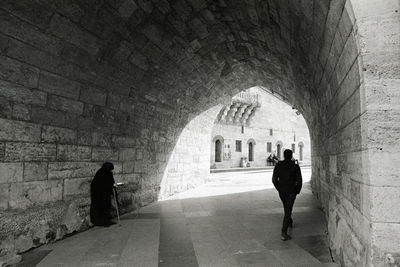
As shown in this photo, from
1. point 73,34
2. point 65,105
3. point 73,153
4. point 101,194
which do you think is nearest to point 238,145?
point 101,194

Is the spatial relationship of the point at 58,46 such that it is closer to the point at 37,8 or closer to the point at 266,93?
the point at 37,8

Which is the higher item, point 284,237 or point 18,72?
point 18,72

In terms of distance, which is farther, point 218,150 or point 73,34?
point 218,150

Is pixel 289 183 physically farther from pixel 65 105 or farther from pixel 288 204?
pixel 65 105

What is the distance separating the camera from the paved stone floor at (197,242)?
3801 mm

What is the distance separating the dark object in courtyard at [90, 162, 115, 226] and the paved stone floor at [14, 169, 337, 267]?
0.67 ft

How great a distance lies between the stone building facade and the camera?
27172 millimetres

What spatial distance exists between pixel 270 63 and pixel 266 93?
24046 millimetres

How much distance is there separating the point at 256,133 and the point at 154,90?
2450 centimetres

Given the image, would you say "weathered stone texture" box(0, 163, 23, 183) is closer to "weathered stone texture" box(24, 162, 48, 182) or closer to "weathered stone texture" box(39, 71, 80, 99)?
"weathered stone texture" box(24, 162, 48, 182)

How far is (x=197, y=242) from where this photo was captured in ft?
15.0

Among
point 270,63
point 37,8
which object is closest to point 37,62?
point 37,8

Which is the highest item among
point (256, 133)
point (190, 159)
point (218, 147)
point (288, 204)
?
point (256, 133)

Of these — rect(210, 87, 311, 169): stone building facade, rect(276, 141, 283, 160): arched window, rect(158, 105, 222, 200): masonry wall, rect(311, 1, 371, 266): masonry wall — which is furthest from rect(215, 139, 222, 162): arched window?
rect(311, 1, 371, 266): masonry wall
